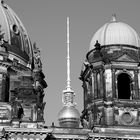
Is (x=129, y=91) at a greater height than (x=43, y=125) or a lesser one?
greater

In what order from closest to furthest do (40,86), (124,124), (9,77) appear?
(124,124) → (9,77) → (40,86)

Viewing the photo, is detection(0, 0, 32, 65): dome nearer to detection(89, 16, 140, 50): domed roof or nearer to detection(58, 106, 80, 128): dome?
detection(89, 16, 140, 50): domed roof

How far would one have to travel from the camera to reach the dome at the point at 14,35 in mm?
51250

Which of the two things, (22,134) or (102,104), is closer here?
(22,134)

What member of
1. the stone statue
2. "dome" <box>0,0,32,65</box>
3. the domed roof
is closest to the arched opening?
the domed roof

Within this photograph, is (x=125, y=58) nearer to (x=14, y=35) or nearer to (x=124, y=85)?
(x=124, y=85)

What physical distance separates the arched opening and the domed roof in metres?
2.88

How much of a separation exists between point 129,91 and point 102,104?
124 inches

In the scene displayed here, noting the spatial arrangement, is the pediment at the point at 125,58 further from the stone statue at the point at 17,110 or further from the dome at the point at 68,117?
the stone statue at the point at 17,110

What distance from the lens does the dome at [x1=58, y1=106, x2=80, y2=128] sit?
43.9 m

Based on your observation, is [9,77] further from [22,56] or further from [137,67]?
[137,67]

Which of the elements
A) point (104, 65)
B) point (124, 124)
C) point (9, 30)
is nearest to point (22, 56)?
point (9, 30)

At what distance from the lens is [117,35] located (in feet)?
149

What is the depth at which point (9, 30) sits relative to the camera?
173ft
